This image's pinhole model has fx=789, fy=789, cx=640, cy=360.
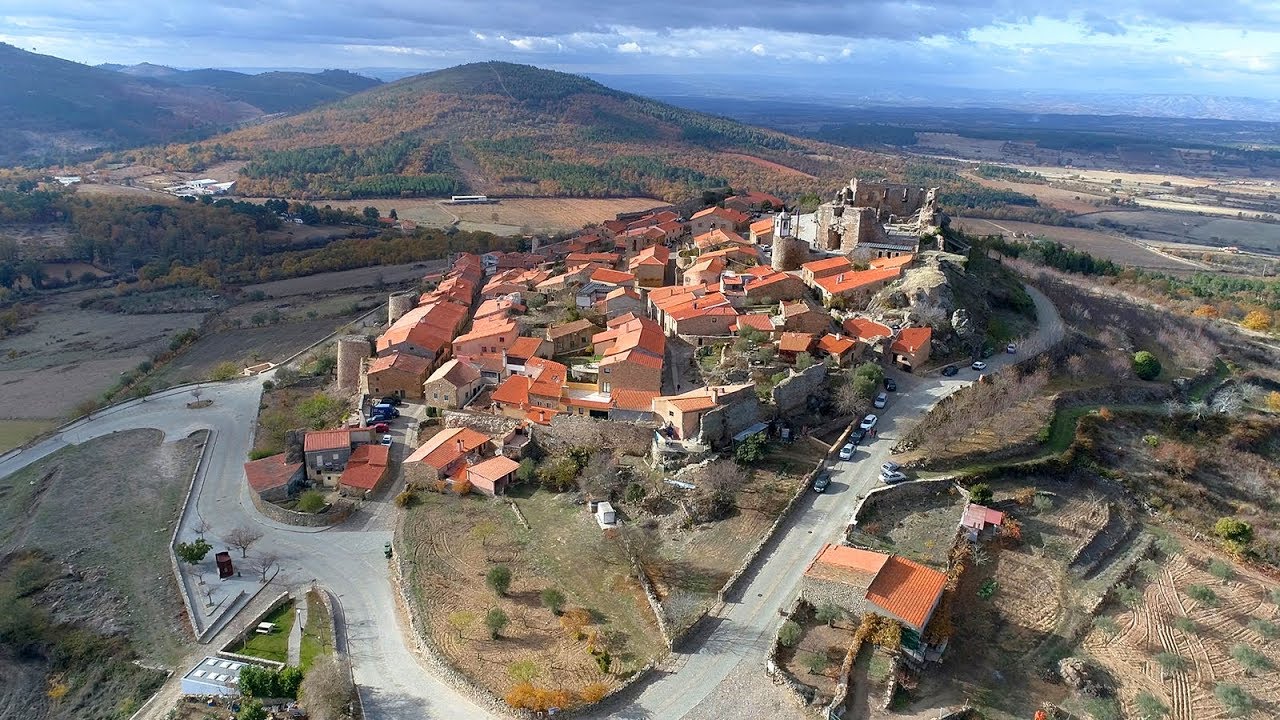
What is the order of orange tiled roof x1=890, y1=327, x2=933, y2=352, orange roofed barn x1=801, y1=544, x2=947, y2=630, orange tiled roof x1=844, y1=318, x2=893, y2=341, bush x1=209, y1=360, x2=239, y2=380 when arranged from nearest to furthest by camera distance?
orange roofed barn x1=801, y1=544, x2=947, y2=630
orange tiled roof x1=890, y1=327, x2=933, y2=352
orange tiled roof x1=844, y1=318, x2=893, y2=341
bush x1=209, y1=360, x2=239, y2=380

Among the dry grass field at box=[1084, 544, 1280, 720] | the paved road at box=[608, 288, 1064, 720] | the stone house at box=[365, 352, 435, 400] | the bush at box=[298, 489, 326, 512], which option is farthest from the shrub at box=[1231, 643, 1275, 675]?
the stone house at box=[365, 352, 435, 400]

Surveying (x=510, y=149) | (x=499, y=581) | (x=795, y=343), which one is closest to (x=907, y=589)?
(x=499, y=581)

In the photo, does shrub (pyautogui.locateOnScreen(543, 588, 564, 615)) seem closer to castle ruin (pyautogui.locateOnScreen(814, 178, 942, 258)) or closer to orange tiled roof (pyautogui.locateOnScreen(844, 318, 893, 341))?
orange tiled roof (pyautogui.locateOnScreen(844, 318, 893, 341))

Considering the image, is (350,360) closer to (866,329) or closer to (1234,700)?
(866,329)

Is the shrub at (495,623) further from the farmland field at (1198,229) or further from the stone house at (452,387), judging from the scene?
the farmland field at (1198,229)

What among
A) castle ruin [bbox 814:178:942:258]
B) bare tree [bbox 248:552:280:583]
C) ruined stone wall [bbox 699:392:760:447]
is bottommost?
bare tree [bbox 248:552:280:583]

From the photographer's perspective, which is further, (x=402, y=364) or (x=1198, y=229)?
(x=1198, y=229)
